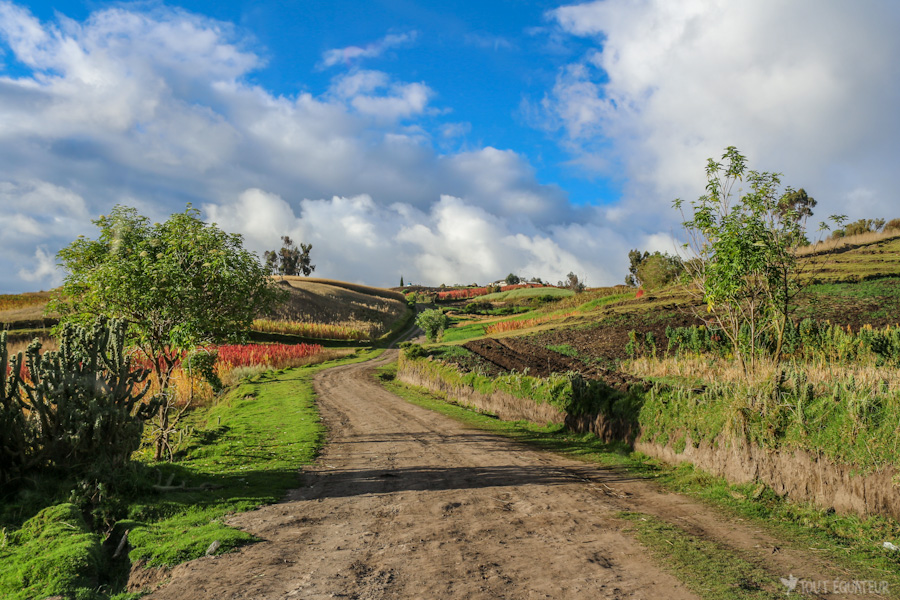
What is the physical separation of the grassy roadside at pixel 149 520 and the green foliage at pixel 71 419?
0.54 metres

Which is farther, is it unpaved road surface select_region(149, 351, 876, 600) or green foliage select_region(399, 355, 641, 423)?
green foliage select_region(399, 355, 641, 423)

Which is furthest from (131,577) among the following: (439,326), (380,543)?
(439,326)

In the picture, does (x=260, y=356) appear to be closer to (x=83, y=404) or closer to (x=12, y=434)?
(x=83, y=404)

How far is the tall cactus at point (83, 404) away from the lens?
7.93m

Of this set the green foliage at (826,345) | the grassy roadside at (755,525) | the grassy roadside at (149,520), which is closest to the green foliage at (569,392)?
the grassy roadside at (755,525)

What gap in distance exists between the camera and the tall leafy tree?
11.0 m

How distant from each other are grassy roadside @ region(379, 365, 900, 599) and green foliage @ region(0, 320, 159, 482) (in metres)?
8.20

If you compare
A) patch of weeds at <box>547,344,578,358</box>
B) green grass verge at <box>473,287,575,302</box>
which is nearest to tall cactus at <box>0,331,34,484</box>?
patch of weeds at <box>547,344,578,358</box>

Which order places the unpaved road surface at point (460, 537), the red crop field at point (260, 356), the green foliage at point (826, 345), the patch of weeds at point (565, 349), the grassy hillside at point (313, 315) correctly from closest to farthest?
1. the unpaved road surface at point (460, 537)
2. the green foliage at point (826, 345)
3. the patch of weeds at point (565, 349)
4. the red crop field at point (260, 356)
5. the grassy hillside at point (313, 315)

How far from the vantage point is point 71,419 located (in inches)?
312

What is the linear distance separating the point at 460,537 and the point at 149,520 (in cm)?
454

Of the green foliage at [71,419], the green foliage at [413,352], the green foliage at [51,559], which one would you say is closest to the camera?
the green foliage at [51,559]

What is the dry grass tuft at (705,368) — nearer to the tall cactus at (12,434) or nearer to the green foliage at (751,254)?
the green foliage at (751,254)

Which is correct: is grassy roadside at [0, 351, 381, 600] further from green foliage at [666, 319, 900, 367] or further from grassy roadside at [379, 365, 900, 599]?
green foliage at [666, 319, 900, 367]
